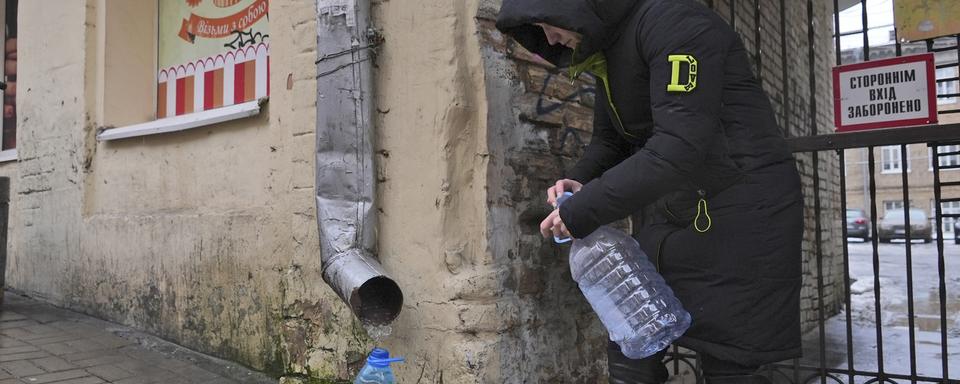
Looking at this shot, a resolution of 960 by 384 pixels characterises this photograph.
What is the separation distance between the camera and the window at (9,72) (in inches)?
274

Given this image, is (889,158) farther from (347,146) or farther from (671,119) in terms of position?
(671,119)

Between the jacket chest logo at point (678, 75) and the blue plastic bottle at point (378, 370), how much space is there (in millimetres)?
1440

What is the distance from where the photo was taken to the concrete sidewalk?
11.4ft

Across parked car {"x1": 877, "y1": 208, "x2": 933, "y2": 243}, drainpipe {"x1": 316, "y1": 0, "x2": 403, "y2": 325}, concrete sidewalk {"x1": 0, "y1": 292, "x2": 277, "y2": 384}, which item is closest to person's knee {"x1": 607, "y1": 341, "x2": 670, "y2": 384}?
drainpipe {"x1": 316, "y1": 0, "x2": 403, "y2": 325}

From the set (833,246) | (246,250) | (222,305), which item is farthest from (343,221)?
(833,246)

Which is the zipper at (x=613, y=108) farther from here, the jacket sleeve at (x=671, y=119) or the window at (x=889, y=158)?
the window at (x=889, y=158)

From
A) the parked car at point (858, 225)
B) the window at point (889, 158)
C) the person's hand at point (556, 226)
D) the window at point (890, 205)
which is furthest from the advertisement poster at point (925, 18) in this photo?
the window at point (890, 205)

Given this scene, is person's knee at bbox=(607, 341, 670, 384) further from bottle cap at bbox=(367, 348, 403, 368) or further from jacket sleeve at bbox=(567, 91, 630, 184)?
bottle cap at bbox=(367, 348, 403, 368)

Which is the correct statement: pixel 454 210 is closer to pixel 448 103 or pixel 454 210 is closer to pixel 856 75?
pixel 448 103

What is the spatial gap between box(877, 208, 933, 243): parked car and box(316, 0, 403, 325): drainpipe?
87.4ft

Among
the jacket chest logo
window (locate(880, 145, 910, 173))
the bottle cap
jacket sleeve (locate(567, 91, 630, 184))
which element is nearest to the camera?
the jacket chest logo

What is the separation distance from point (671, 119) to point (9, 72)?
301 inches

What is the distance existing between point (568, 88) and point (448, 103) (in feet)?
2.20

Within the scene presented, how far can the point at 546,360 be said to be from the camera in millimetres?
2850
